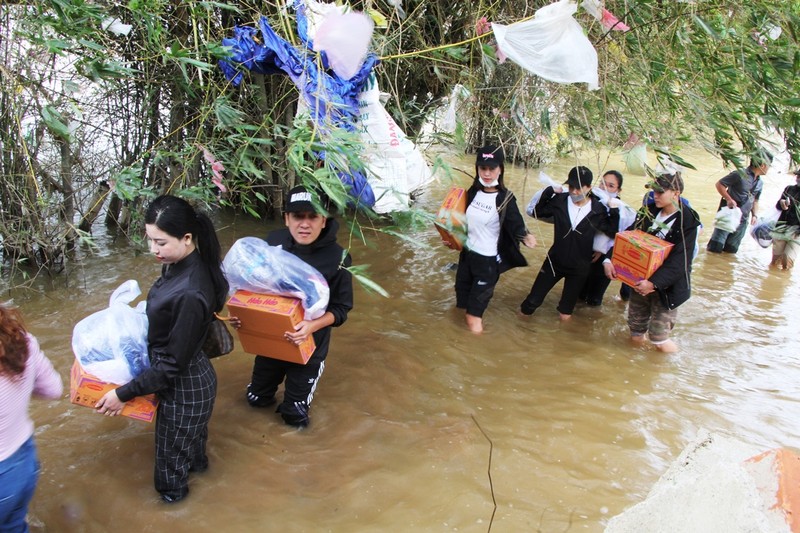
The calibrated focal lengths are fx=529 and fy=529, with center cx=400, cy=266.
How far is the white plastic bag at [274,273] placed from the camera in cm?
249

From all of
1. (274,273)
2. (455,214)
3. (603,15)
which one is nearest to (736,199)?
(455,214)

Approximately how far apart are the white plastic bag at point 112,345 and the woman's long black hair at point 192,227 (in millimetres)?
353

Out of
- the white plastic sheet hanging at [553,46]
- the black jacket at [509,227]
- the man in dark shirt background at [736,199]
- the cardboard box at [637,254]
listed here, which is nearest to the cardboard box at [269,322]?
the white plastic sheet hanging at [553,46]

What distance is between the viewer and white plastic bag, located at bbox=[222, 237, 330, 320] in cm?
249

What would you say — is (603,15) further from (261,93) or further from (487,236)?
(261,93)

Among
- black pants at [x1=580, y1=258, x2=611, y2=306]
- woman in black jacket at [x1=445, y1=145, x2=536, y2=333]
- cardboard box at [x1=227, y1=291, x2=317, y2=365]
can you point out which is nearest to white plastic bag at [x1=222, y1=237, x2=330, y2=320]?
cardboard box at [x1=227, y1=291, x2=317, y2=365]

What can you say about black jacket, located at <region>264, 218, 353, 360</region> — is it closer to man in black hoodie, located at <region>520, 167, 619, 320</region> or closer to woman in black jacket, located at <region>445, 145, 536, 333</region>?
woman in black jacket, located at <region>445, 145, 536, 333</region>

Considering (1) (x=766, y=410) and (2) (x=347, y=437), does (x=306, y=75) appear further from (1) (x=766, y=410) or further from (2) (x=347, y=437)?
(1) (x=766, y=410)

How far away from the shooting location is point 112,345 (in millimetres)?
2184

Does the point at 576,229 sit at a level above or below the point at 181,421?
above

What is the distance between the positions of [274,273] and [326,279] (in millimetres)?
289

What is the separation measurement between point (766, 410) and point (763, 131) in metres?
2.01

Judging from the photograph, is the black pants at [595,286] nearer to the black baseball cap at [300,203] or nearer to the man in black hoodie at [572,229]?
the man in black hoodie at [572,229]

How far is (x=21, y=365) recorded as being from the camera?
181 centimetres
